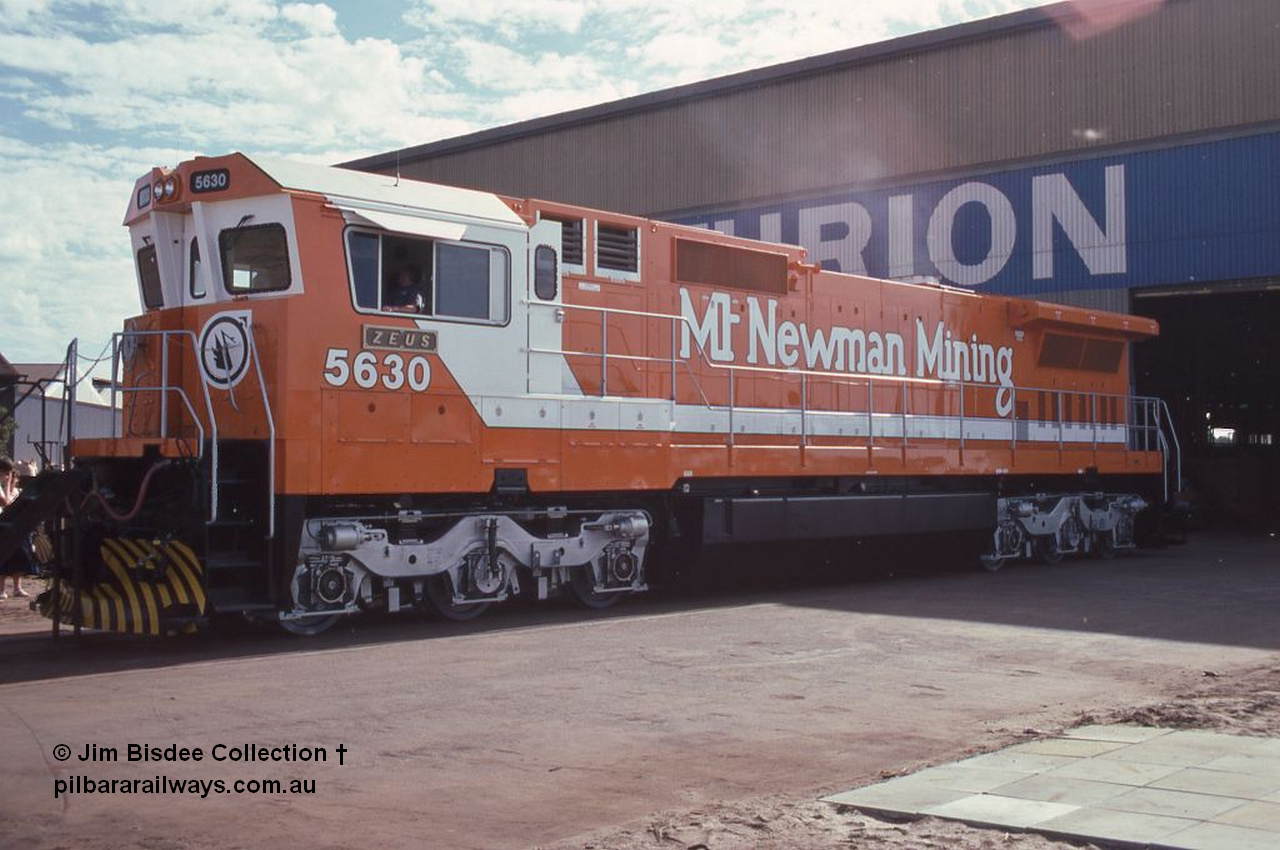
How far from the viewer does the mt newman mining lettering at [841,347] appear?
614 inches

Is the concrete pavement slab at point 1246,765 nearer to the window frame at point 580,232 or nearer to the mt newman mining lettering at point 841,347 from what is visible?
the window frame at point 580,232

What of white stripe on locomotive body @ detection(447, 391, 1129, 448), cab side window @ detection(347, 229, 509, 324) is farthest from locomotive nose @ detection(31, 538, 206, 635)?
white stripe on locomotive body @ detection(447, 391, 1129, 448)

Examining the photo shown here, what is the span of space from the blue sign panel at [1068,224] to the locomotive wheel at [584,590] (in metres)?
17.0

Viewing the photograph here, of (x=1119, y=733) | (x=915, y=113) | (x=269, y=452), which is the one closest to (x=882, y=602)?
(x=269, y=452)

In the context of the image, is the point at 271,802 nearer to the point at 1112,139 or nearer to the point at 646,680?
the point at 646,680

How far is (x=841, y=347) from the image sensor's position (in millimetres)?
17391

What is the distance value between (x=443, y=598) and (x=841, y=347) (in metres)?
7.09

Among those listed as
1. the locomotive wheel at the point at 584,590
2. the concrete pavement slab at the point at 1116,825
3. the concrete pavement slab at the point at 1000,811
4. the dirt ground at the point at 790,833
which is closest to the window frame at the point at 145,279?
the locomotive wheel at the point at 584,590

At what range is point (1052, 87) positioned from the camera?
27.0 meters

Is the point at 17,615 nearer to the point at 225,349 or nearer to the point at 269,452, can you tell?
the point at 225,349

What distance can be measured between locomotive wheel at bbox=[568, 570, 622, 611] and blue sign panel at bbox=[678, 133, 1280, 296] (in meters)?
17.0

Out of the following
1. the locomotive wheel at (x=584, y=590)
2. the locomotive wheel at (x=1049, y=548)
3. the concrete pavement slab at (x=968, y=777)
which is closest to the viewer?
the concrete pavement slab at (x=968, y=777)

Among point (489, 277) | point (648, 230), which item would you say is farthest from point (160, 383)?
point (648, 230)

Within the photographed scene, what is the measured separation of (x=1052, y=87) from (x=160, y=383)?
2085 cm
